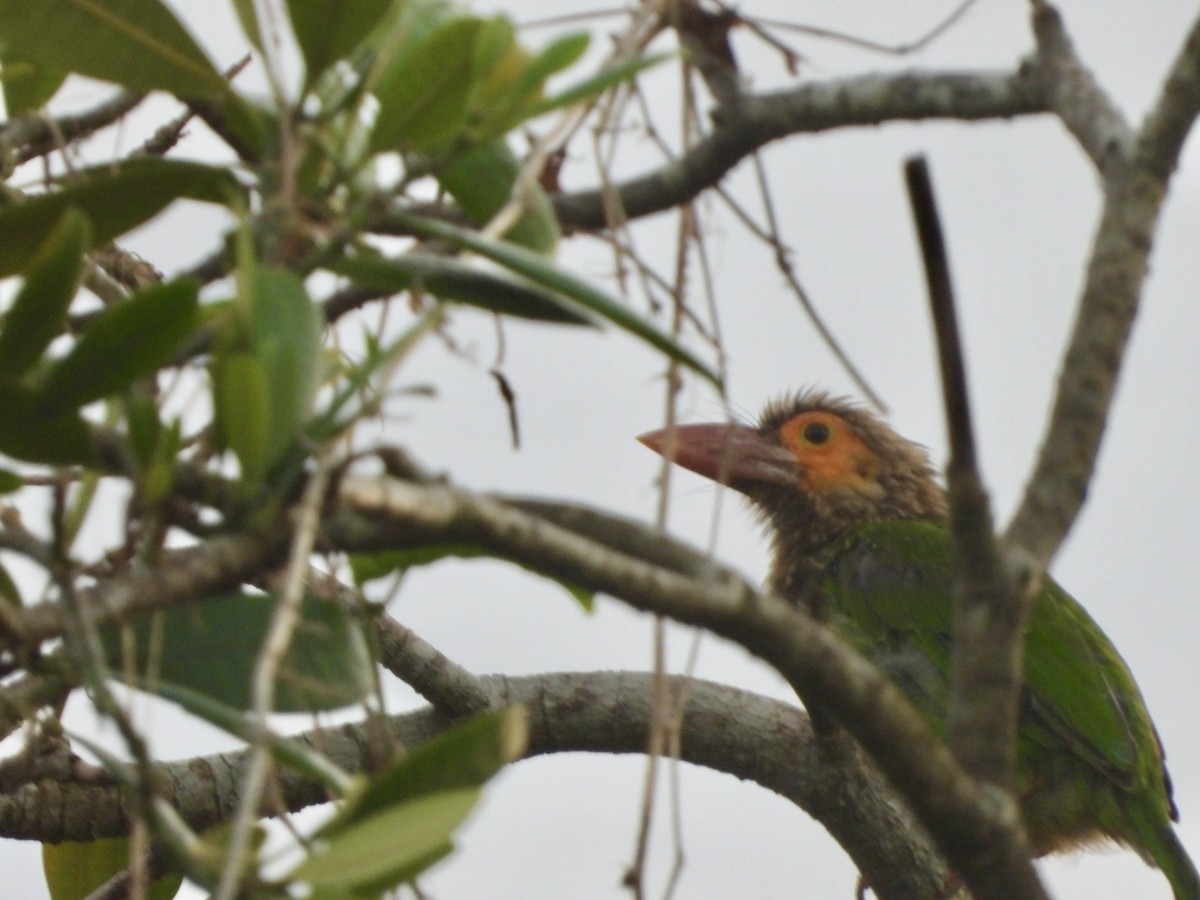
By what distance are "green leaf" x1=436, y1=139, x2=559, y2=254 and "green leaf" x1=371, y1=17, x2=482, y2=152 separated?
190 millimetres

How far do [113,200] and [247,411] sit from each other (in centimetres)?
Answer: 40

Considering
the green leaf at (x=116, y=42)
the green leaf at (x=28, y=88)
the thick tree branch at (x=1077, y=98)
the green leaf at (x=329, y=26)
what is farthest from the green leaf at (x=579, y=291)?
the green leaf at (x=28, y=88)

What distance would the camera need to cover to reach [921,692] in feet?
13.4

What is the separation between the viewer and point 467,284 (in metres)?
1.20

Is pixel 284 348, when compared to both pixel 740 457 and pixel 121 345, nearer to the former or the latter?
pixel 121 345

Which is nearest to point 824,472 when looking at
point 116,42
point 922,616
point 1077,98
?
point 922,616

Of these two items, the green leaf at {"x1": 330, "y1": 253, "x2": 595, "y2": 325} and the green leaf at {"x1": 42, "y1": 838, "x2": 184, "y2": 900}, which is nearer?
the green leaf at {"x1": 330, "y1": 253, "x2": 595, "y2": 325}

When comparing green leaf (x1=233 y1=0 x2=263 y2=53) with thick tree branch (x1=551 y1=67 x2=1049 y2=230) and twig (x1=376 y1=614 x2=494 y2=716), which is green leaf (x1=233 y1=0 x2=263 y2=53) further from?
twig (x1=376 y1=614 x2=494 y2=716)

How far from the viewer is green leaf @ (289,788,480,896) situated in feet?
2.94

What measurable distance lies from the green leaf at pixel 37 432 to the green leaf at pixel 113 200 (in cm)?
23

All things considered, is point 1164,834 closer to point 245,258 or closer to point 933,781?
point 933,781

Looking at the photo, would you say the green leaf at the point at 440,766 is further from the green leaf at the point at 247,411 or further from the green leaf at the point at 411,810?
the green leaf at the point at 247,411

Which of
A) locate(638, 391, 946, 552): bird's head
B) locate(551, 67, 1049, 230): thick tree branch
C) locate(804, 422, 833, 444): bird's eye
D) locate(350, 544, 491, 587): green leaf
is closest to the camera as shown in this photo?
locate(350, 544, 491, 587): green leaf

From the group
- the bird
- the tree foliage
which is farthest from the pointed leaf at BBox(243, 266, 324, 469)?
the bird
